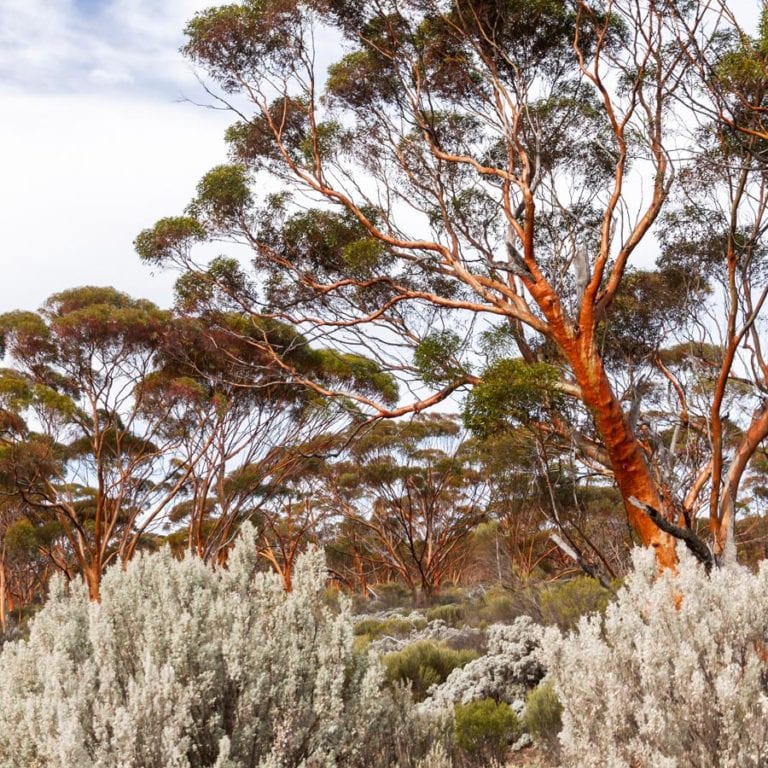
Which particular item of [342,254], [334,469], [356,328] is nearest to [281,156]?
[342,254]

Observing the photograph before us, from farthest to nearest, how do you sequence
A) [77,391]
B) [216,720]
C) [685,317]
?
1. [77,391]
2. [685,317]
3. [216,720]

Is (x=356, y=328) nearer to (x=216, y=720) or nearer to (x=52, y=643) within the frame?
(x=52, y=643)

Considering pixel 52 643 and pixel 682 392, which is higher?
pixel 682 392

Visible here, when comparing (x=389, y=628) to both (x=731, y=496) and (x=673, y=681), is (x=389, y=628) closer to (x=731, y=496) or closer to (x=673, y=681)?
(x=731, y=496)

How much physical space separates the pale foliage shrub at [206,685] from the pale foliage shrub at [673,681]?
992 mm

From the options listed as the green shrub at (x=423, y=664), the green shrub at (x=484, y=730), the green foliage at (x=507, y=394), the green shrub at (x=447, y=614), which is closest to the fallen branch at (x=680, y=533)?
the green foliage at (x=507, y=394)

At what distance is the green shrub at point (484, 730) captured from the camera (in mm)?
5285

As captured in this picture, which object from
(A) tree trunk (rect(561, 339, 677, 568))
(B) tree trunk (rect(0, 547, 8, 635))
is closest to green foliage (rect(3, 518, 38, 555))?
(B) tree trunk (rect(0, 547, 8, 635))

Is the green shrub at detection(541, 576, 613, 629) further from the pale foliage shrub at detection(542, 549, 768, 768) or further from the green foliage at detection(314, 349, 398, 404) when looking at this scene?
the green foliage at detection(314, 349, 398, 404)

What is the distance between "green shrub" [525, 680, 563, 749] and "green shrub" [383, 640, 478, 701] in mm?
2543

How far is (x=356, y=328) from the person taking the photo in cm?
1262

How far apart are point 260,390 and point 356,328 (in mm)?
Answer: 8340

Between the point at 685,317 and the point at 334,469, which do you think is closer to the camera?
the point at 685,317

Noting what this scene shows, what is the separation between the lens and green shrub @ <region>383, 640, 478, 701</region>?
28.5 ft
